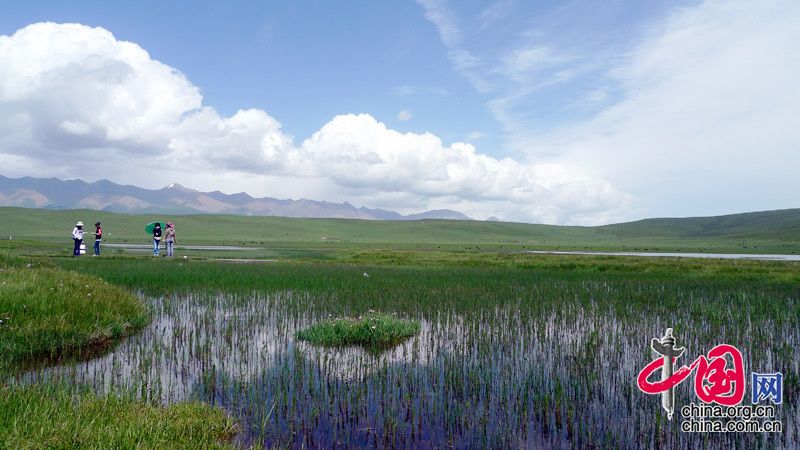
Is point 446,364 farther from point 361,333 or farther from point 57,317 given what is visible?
point 57,317

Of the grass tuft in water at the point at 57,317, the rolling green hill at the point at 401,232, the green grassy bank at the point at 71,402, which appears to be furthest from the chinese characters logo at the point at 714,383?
the rolling green hill at the point at 401,232

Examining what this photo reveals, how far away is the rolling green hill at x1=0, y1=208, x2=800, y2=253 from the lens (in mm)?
99375

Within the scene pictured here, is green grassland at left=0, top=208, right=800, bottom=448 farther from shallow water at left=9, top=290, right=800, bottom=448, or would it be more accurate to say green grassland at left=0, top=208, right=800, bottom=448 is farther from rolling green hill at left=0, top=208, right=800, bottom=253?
rolling green hill at left=0, top=208, right=800, bottom=253

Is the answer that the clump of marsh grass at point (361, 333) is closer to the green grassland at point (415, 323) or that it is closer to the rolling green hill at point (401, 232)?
the green grassland at point (415, 323)

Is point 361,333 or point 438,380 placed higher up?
point 361,333

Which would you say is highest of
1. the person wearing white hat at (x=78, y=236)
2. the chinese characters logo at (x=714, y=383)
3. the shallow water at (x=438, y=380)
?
the person wearing white hat at (x=78, y=236)

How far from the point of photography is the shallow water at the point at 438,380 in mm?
6629

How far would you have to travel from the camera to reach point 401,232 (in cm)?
14912

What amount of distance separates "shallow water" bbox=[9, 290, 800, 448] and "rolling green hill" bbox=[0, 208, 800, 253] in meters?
73.8

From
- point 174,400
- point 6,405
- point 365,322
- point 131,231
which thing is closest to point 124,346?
point 174,400

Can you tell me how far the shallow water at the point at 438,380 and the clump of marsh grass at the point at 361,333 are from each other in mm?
369

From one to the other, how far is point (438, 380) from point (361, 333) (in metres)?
3.47

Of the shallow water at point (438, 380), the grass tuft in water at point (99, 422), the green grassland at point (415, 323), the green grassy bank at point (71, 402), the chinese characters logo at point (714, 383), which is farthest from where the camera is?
the chinese characters logo at point (714, 383)

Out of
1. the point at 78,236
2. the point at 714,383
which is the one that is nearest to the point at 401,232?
the point at 78,236
